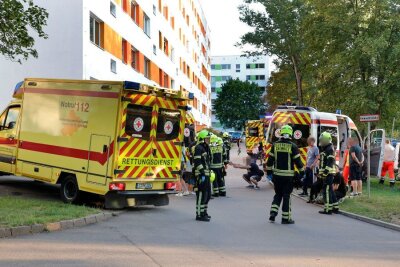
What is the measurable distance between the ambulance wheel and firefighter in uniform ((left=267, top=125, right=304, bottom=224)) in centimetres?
446

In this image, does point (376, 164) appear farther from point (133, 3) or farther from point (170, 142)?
point (133, 3)

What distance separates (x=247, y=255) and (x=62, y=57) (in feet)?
51.8

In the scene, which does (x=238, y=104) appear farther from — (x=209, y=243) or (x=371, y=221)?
(x=209, y=243)

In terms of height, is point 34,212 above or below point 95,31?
below

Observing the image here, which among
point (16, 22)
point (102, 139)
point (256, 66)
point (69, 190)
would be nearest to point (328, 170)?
point (102, 139)

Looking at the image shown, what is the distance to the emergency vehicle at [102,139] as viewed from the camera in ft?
35.2

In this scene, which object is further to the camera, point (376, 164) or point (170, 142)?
point (376, 164)

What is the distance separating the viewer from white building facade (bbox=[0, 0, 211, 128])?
2062 cm

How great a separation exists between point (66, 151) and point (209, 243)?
16.3 feet


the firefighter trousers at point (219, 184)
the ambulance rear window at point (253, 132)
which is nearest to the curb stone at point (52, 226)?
the firefighter trousers at point (219, 184)

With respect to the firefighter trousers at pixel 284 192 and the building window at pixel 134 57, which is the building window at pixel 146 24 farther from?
the firefighter trousers at pixel 284 192

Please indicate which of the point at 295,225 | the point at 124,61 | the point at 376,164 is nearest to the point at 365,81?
the point at 376,164

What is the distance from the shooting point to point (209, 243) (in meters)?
7.95

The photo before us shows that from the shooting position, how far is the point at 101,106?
10.9 meters
